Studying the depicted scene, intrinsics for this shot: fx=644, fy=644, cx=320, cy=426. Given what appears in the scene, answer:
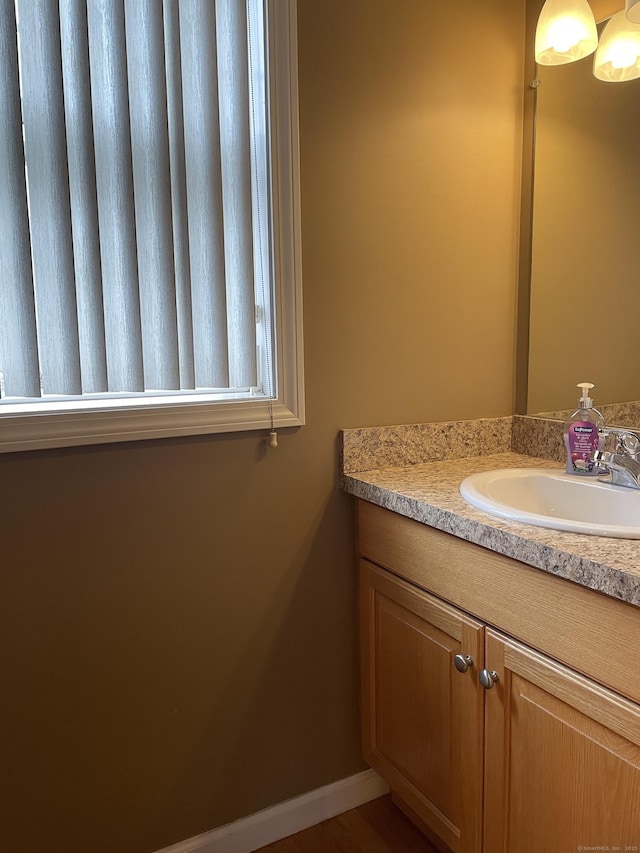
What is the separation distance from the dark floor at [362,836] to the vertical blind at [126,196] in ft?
3.79

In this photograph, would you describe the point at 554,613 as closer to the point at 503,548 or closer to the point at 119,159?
the point at 503,548

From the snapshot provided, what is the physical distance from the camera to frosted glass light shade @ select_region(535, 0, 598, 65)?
4.89 ft

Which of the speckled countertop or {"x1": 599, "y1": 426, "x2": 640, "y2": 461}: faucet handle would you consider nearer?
the speckled countertop

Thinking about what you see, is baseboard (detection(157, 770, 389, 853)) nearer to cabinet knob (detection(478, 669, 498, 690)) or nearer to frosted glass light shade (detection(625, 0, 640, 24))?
cabinet knob (detection(478, 669, 498, 690))

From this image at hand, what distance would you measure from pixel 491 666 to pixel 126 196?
1.17m

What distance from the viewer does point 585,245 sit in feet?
5.44

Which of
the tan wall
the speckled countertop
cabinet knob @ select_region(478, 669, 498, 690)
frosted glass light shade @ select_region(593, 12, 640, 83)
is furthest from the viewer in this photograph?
frosted glass light shade @ select_region(593, 12, 640, 83)

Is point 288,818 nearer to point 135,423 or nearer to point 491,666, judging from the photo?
point 491,666

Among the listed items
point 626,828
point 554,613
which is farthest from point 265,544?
point 626,828

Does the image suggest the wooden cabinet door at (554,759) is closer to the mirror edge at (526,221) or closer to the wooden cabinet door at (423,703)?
the wooden cabinet door at (423,703)

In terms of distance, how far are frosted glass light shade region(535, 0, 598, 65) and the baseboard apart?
6.23ft

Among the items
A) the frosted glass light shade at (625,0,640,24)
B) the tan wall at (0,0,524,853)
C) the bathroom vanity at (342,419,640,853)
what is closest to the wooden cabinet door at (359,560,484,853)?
the bathroom vanity at (342,419,640,853)

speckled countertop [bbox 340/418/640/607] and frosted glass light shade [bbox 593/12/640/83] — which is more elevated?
frosted glass light shade [bbox 593/12/640/83]

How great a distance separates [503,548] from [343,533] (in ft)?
1.87
